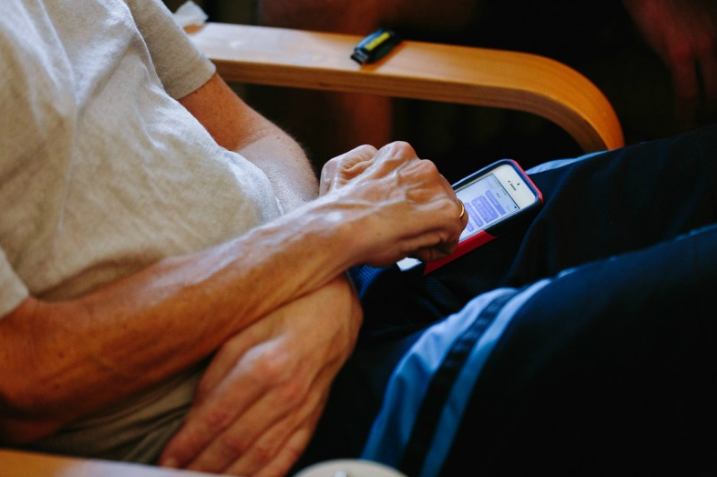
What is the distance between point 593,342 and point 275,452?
0.31 m

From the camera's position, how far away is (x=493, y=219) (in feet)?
3.00

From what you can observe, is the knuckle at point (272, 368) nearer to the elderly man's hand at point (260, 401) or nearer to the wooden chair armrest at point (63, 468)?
the elderly man's hand at point (260, 401)

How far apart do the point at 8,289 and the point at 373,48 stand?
0.68 metres

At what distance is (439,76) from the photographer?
41.9 inches

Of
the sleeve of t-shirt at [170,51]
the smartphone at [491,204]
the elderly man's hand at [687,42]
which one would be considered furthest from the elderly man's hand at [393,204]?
the elderly man's hand at [687,42]

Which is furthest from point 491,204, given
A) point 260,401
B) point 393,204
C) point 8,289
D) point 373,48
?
point 8,289

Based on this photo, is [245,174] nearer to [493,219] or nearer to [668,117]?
[493,219]

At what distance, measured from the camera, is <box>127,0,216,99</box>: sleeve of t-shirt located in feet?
3.03

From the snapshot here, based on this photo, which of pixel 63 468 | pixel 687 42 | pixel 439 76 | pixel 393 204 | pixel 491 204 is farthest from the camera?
pixel 687 42

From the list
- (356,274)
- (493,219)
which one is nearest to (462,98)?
(493,219)

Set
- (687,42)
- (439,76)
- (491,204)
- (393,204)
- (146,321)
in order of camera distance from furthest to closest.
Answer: (687,42), (439,76), (491,204), (393,204), (146,321)

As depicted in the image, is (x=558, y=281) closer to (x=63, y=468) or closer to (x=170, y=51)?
(x=63, y=468)

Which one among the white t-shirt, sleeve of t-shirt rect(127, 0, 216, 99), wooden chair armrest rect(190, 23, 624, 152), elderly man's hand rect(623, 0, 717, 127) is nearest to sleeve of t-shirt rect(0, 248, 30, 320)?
the white t-shirt

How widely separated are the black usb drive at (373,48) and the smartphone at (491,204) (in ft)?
0.84
